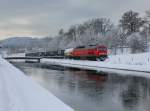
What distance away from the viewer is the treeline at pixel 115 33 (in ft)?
272

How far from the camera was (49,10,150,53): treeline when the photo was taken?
82.8 metres

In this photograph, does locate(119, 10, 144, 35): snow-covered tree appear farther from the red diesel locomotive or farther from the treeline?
the red diesel locomotive

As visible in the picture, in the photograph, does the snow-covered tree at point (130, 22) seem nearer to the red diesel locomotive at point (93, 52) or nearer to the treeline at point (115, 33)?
the treeline at point (115, 33)

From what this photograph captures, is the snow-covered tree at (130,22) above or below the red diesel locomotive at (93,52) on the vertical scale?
above

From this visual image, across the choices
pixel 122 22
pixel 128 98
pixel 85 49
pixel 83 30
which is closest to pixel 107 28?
pixel 83 30

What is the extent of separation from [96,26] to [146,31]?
5582 cm

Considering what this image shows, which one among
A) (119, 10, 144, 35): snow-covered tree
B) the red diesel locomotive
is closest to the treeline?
(119, 10, 144, 35): snow-covered tree

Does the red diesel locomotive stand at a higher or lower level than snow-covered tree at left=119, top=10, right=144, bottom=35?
lower

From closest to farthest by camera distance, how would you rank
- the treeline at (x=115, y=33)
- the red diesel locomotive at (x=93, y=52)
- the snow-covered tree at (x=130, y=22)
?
the red diesel locomotive at (x=93, y=52) → the treeline at (x=115, y=33) → the snow-covered tree at (x=130, y=22)

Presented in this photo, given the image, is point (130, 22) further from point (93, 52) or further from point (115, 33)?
point (93, 52)

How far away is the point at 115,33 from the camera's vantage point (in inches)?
4122

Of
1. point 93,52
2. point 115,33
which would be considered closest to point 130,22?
point 115,33

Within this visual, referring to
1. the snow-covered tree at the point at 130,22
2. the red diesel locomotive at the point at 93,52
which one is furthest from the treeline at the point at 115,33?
the red diesel locomotive at the point at 93,52

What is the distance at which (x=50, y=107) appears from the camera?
12328mm
